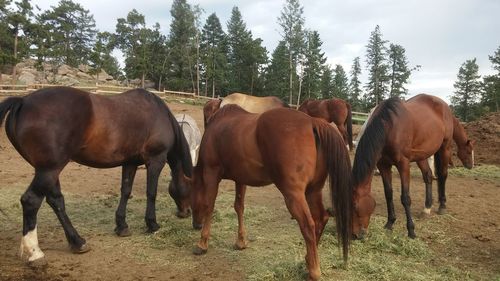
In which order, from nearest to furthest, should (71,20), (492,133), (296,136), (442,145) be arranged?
(296,136)
(442,145)
(492,133)
(71,20)

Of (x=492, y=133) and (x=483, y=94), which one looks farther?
(x=483, y=94)

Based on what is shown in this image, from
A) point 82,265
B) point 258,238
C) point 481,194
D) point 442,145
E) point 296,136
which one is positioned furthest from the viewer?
point 481,194

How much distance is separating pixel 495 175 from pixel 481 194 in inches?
120

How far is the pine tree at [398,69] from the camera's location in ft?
163

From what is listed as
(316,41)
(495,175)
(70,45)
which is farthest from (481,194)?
(70,45)

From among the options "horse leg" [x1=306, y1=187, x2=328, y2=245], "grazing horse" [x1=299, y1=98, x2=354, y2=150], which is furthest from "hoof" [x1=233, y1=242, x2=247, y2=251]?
"grazing horse" [x1=299, y1=98, x2=354, y2=150]

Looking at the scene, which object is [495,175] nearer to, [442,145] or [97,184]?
[442,145]

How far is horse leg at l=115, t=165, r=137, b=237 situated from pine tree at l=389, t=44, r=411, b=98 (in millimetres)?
48993

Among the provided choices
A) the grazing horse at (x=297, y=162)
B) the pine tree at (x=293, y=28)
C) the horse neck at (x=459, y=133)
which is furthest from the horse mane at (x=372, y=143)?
the pine tree at (x=293, y=28)

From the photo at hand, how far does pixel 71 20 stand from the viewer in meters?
61.8

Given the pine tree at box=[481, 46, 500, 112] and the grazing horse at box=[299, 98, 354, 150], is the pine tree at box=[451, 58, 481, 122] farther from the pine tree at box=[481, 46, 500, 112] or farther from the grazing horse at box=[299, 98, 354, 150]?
the grazing horse at box=[299, 98, 354, 150]

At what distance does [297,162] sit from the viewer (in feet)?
12.0

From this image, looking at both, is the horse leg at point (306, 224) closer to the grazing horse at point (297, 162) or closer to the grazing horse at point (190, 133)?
the grazing horse at point (297, 162)

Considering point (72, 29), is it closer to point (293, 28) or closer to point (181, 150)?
point (293, 28)
